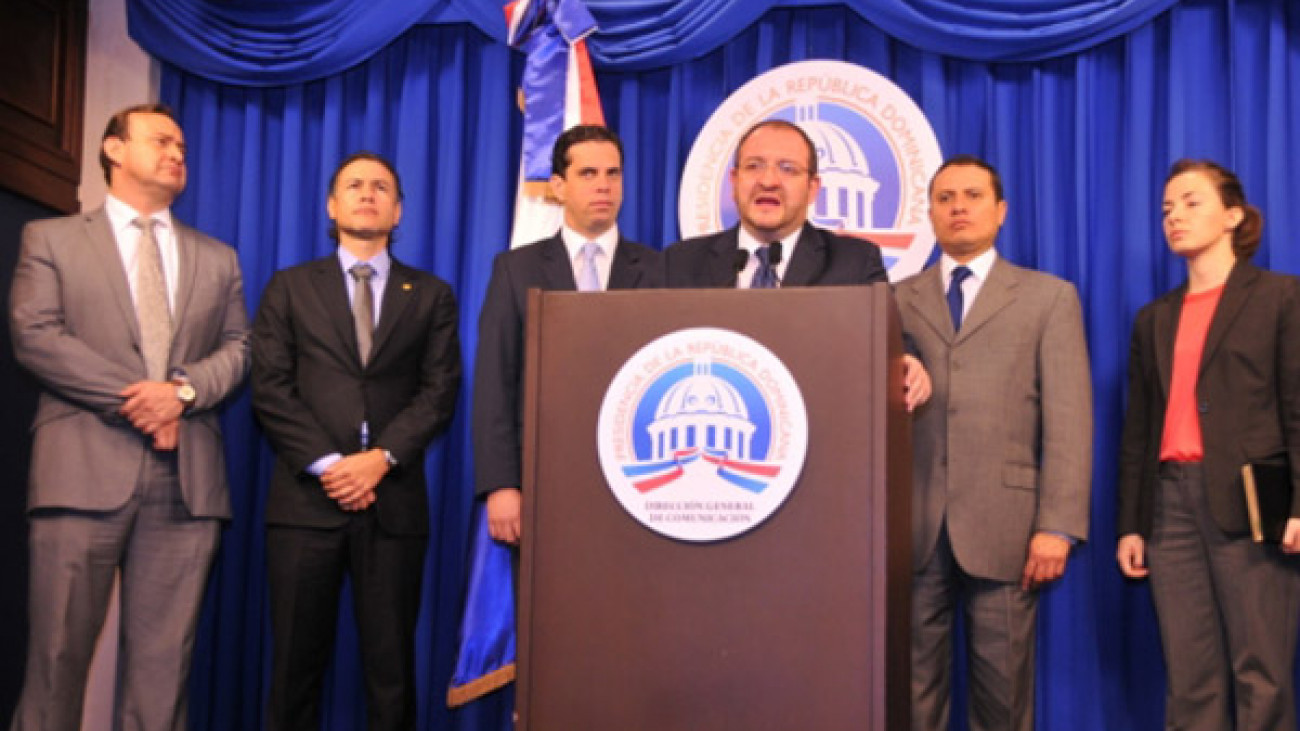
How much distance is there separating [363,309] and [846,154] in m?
1.64

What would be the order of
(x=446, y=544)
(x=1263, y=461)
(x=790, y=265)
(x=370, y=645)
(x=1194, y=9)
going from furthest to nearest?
(x=446, y=544)
(x=1194, y=9)
(x=370, y=645)
(x=1263, y=461)
(x=790, y=265)

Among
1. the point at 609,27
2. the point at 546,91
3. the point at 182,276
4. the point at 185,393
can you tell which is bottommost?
the point at 185,393

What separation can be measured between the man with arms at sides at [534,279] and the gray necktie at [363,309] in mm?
486

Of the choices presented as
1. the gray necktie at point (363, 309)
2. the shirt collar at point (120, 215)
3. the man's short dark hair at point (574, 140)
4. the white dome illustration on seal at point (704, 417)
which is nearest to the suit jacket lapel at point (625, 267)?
the man's short dark hair at point (574, 140)

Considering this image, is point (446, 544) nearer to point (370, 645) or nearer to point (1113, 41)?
point (370, 645)

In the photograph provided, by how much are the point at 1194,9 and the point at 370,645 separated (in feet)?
10.2

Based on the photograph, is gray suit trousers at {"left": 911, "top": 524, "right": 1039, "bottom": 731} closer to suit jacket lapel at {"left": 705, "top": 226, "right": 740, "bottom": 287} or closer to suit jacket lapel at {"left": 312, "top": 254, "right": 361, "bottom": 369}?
suit jacket lapel at {"left": 705, "top": 226, "right": 740, "bottom": 287}

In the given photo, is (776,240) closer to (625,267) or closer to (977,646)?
(625,267)

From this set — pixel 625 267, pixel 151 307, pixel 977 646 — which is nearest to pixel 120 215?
pixel 151 307

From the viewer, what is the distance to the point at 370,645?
3557 millimetres

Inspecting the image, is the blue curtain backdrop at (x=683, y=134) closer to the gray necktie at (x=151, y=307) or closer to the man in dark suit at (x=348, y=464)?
the man in dark suit at (x=348, y=464)

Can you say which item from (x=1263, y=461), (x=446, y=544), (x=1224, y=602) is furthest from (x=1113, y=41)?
(x=446, y=544)

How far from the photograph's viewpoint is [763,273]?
249 cm

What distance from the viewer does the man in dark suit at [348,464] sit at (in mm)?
3494
